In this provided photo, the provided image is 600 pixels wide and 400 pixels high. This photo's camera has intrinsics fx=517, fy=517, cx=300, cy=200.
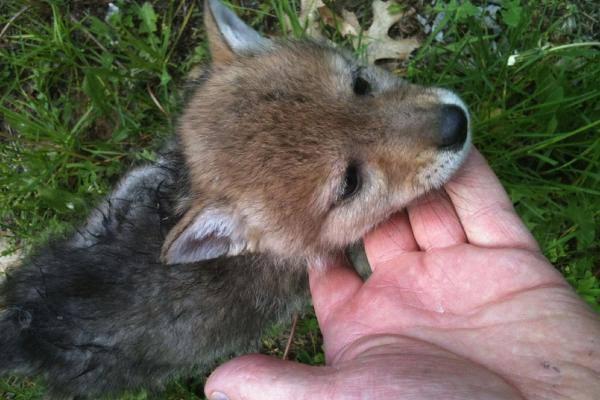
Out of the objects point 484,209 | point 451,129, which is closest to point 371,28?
point 451,129

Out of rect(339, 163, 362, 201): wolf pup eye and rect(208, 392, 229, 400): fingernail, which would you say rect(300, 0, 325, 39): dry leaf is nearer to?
rect(339, 163, 362, 201): wolf pup eye

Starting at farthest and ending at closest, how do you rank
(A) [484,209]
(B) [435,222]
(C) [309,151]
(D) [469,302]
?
(B) [435,222]
(A) [484,209]
(C) [309,151]
(D) [469,302]

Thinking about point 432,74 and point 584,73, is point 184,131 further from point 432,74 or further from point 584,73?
point 584,73

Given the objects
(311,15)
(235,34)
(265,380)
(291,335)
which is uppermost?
(235,34)

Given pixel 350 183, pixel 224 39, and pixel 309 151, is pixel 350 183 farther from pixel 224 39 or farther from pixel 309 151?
pixel 224 39

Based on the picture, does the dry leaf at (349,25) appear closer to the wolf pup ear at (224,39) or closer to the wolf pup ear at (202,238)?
the wolf pup ear at (224,39)

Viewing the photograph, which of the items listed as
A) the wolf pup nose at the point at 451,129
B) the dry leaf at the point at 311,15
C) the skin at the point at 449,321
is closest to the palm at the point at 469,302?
the skin at the point at 449,321

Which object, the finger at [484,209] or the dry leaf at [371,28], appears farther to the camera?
the dry leaf at [371,28]

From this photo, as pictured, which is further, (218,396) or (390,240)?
(390,240)
